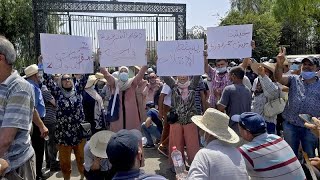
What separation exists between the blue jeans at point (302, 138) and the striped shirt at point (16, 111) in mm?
3429

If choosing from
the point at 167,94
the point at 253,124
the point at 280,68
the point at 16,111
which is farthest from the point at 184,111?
the point at 16,111

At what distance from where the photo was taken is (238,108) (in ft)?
17.0

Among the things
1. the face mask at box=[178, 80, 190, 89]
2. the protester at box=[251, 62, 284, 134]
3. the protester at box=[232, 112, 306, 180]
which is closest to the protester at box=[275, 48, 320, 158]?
the protester at box=[251, 62, 284, 134]


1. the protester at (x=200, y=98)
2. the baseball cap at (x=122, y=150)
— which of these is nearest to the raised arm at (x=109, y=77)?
the protester at (x=200, y=98)

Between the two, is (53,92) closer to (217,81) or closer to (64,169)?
(64,169)

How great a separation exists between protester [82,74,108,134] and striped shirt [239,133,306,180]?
3.36 m

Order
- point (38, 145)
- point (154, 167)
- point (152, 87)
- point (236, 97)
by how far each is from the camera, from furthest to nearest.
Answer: point (152, 87) < point (154, 167) < point (38, 145) < point (236, 97)

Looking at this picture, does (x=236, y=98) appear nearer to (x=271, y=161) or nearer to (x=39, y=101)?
(x=271, y=161)

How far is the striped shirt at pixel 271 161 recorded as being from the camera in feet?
10.2

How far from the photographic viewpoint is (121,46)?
5.03 m

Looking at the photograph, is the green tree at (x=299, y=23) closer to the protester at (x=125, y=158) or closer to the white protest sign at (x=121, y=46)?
the white protest sign at (x=121, y=46)

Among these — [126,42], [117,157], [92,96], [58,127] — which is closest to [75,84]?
[92,96]

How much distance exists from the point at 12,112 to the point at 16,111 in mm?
29

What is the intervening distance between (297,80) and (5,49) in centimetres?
355
